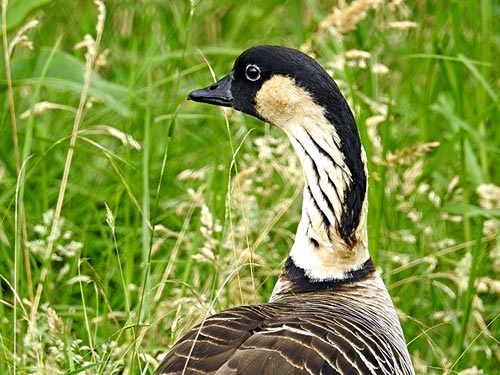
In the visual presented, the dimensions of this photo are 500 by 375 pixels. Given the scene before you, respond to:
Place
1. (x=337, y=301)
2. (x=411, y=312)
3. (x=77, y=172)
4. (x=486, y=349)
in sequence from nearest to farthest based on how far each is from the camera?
(x=337, y=301), (x=486, y=349), (x=411, y=312), (x=77, y=172)

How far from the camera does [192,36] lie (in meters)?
6.41

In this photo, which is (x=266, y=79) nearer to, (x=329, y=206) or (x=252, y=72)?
(x=252, y=72)

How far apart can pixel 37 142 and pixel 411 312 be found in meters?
1.71

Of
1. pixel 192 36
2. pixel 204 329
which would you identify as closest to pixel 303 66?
pixel 204 329

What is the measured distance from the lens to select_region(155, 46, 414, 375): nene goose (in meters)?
3.21

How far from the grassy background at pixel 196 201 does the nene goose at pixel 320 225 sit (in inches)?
6.9

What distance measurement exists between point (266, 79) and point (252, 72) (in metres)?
0.08

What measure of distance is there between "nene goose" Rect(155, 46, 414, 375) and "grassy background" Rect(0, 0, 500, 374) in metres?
0.17

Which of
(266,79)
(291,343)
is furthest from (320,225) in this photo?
(291,343)

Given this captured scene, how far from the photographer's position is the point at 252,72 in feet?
12.5

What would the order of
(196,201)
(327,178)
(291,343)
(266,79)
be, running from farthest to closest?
(196,201), (266,79), (327,178), (291,343)

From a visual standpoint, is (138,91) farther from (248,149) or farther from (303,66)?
(303,66)

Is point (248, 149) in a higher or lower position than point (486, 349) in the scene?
higher

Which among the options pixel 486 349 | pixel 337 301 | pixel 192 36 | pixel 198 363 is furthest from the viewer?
pixel 192 36
